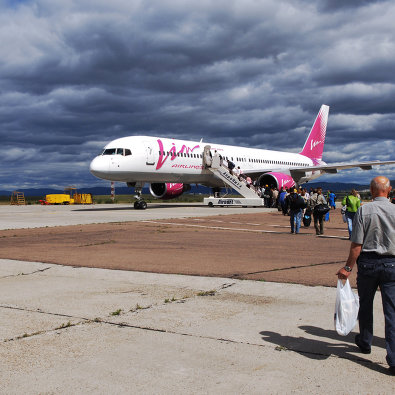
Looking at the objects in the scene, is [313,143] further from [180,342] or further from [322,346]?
[180,342]

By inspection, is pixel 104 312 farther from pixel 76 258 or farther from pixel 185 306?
pixel 76 258

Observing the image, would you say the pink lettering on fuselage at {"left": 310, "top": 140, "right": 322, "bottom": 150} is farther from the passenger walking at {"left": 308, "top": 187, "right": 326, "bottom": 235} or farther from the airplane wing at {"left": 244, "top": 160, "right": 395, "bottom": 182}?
the passenger walking at {"left": 308, "top": 187, "right": 326, "bottom": 235}

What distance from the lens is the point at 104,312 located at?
5.85m

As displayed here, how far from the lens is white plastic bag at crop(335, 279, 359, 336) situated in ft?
14.5

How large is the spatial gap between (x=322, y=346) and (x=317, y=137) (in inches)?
1863

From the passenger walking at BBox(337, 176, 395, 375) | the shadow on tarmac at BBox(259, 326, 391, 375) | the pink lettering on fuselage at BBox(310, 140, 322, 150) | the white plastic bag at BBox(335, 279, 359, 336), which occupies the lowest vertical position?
the shadow on tarmac at BBox(259, 326, 391, 375)

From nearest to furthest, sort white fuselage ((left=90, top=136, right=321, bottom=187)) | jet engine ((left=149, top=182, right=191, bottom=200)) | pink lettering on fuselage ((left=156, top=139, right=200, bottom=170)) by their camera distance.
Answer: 1. white fuselage ((left=90, top=136, right=321, bottom=187))
2. pink lettering on fuselage ((left=156, top=139, right=200, bottom=170))
3. jet engine ((left=149, top=182, right=191, bottom=200))

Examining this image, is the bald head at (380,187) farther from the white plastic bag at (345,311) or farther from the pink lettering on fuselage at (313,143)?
the pink lettering on fuselage at (313,143)

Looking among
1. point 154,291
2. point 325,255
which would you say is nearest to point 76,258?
point 154,291

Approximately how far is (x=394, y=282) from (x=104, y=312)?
3287 millimetres

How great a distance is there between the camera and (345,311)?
4488 millimetres

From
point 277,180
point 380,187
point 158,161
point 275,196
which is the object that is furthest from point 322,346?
point 277,180

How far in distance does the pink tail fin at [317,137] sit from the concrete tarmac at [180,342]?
43.6 meters

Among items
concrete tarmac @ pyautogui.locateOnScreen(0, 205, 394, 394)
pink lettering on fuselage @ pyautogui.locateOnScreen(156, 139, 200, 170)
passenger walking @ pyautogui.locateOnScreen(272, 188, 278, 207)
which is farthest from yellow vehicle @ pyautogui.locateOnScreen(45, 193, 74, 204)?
concrete tarmac @ pyautogui.locateOnScreen(0, 205, 394, 394)
